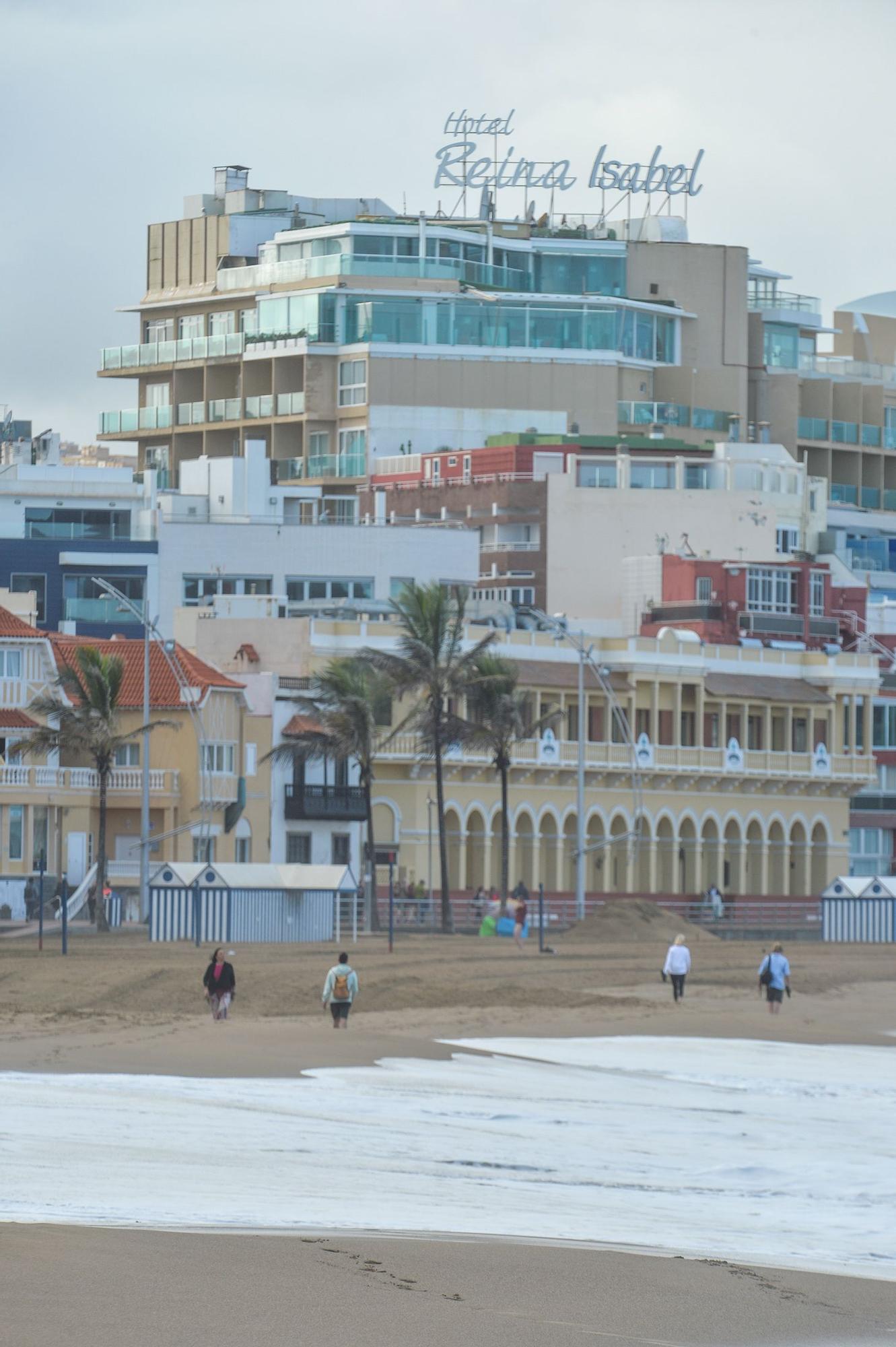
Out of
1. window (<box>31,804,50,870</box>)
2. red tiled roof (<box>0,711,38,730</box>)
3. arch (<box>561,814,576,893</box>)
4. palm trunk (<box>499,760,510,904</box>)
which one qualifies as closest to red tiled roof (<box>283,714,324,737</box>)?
palm trunk (<box>499,760,510,904</box>)

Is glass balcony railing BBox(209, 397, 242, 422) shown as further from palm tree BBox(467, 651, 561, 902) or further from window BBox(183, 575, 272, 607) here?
palm tree BBox(467, 651, 561, 902)

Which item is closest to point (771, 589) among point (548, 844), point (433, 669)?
point (548, 844)

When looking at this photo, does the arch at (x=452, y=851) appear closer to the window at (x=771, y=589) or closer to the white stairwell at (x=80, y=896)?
the white stairwell at (x=80, y=896)

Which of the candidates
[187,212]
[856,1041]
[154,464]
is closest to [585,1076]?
[856,1041]

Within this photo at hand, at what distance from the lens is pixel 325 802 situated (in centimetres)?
8688

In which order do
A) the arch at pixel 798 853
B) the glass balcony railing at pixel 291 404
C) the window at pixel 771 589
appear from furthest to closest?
the glass balcony railing at pixel 291 404 → the window at pixel 771 589 → the arch at pixel 798 853

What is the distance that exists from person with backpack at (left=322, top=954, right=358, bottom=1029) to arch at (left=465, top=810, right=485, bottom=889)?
159 ft

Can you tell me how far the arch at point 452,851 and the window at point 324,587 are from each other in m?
15.3

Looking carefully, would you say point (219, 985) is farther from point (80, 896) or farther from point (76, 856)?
point (76, 856)

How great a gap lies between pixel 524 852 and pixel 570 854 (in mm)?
1904

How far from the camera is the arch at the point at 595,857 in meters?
96.0

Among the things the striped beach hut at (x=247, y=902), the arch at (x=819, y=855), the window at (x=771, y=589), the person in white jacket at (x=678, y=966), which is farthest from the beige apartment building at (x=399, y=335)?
the person in white jacket at (x=678, y=966)

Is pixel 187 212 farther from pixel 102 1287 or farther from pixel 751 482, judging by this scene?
pixel 102 1287

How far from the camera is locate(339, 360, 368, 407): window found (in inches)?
5113
